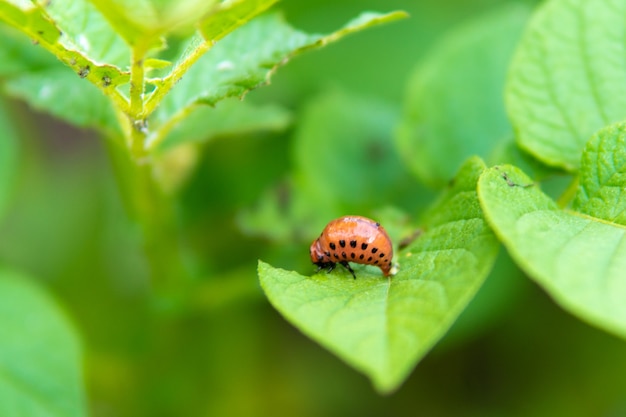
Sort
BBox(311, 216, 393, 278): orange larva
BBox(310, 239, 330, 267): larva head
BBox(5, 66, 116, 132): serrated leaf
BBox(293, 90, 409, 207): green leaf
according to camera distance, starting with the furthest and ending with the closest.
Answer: BBox(293, 90, 409, 207): green leaf < BBox(5, 66, 116, 132): serrated leaf < BBox(310, 239, 330, 267): larva head < BBox(311, 216, 393, 278): orange larva

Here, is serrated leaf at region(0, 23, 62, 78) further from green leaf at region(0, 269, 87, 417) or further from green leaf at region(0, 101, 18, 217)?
green leaf at region(0, 269, 87, 417)

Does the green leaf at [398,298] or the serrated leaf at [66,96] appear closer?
the green leaf at [398,298]

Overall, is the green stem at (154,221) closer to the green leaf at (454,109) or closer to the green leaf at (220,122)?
the green leaf at (220,122)

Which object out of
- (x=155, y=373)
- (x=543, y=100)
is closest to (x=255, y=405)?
(x=155, y=373)

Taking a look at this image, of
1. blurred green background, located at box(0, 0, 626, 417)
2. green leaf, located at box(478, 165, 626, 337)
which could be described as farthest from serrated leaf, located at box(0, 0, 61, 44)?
blurred green background, located at box(0, 0, 626, 417)

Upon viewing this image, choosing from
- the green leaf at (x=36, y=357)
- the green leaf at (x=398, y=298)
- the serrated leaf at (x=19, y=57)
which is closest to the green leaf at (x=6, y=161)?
the serrated leaf at (x=19, y=57)

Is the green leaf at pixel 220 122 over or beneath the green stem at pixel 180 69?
over
